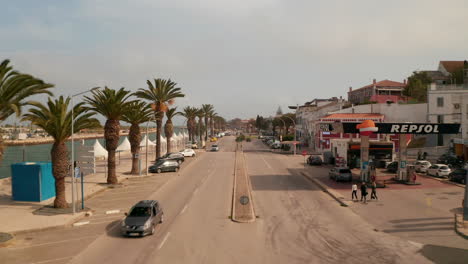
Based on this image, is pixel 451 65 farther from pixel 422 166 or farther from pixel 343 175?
pixel 343 175

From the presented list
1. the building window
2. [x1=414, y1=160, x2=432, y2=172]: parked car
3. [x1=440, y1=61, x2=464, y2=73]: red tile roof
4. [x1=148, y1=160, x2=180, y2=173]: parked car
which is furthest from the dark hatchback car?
[x1=440, y1=61, x2=464, y2=73]: red tile roof

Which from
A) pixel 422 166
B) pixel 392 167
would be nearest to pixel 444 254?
pixel 422 166

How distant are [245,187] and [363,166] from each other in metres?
11.8

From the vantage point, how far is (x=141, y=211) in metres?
20.8

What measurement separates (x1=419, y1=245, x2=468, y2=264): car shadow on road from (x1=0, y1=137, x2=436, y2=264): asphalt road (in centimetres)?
47

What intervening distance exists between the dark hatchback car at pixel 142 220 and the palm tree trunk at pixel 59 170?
30.5 ft

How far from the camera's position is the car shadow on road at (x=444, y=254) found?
1589 cm

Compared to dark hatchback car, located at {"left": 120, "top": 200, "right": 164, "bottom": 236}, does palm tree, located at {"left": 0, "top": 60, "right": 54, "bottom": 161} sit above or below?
above

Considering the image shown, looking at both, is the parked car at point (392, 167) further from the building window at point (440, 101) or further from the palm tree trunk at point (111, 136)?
the palm tree trunk at point (111, 136)

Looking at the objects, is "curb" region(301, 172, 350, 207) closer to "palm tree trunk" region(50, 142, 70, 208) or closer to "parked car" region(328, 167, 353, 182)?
"parked car" region(328, 167, 353, 182)

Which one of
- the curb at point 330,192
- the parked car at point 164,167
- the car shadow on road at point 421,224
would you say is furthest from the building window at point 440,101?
the car shadow on road at point 421,224

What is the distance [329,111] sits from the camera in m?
89.9

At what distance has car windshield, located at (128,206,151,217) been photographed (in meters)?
20.7

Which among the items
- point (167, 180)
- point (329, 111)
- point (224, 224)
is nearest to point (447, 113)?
point (329, 111)
